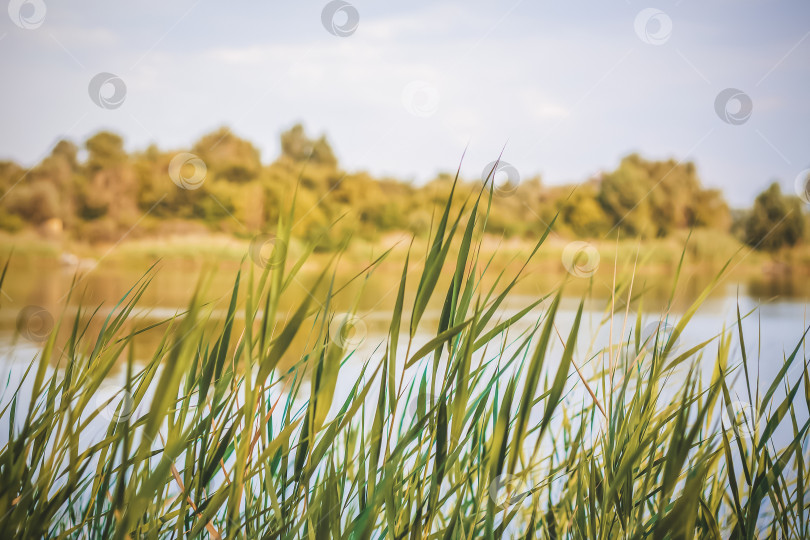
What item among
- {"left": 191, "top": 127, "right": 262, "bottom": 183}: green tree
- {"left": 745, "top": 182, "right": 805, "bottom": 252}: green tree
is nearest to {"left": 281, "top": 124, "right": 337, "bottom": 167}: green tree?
{"left": 191, "top": 127, "right": 262, "bottom": 183}: green tree

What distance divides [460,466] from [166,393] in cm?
23

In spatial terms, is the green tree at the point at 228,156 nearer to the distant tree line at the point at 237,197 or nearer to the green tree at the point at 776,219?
the distant tree line at the point at 237,197

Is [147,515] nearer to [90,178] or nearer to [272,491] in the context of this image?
[272,491]

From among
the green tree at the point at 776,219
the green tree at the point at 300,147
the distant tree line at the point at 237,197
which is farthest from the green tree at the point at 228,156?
the green tree at the point at 776,219

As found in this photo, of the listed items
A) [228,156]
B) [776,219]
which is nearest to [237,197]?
[228,156]

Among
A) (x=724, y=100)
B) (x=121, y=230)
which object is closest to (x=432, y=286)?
(x=724, y=100)

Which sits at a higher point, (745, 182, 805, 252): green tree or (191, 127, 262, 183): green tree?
(745, 182, 805, 252): green tree

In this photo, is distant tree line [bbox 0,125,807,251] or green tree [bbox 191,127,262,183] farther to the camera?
green tree [bbox 191,127,262,183]

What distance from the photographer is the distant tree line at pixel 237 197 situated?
473 cm

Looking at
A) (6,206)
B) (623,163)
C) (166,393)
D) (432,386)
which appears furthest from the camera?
(623,163)

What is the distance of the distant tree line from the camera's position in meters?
4.73

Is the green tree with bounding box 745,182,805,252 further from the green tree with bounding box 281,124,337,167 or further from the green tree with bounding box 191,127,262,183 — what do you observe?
the green tree with bounding box 191,127,262,183

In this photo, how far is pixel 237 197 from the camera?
486 centimetres

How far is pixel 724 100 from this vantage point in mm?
881
